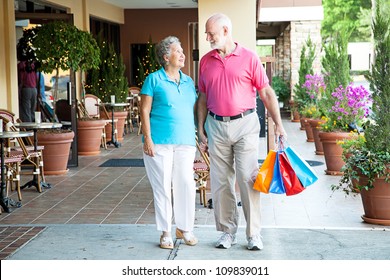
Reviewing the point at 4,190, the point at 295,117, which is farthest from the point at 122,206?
the point at 295,117

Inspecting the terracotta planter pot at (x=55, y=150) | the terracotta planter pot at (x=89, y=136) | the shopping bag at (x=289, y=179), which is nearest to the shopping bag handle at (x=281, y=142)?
the shopping bag at (x=289, y=179)

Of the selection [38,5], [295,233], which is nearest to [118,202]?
[295,233]

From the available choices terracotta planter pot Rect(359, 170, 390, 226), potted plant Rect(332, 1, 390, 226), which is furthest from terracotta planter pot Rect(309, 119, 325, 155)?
terracotta planter pot Rect(359, 170, 390, 226)

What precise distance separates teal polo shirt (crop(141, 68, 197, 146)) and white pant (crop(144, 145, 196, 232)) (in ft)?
0.27

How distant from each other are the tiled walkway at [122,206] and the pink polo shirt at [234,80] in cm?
153

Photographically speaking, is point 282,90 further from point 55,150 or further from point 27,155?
point 27,155

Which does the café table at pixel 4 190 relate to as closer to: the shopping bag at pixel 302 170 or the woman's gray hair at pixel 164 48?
the woman's gray hair at pixel 164 48

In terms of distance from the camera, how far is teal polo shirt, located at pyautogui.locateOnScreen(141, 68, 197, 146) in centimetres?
593

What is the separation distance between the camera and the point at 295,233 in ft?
21.5

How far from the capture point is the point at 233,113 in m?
5.84

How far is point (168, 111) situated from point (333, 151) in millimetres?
4899

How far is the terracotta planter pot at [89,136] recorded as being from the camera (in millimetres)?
12867

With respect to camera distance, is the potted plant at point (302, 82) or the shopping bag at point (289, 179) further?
the potted plant at point (302, 82)

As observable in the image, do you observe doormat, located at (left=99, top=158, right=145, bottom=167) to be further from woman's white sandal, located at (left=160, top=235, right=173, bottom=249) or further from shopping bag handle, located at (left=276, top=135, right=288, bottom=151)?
shopping bag handle, located at (left=276, top=135, right=288, bottom=151)
